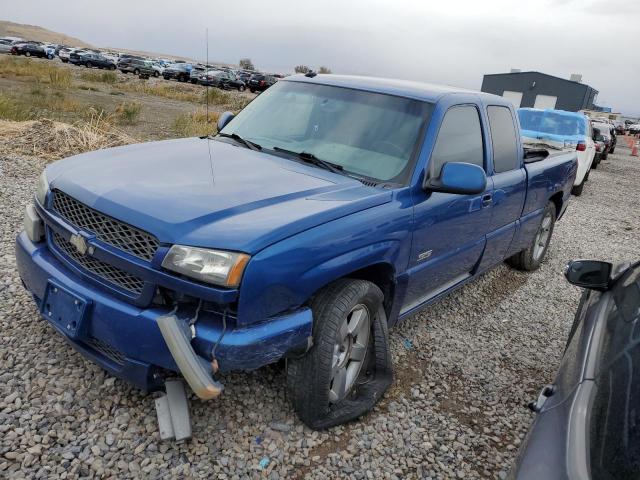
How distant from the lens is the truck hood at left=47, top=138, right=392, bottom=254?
2.17 metres

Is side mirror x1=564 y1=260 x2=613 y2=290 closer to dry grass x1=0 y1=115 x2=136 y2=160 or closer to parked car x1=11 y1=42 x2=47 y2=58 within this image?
dry grass x1=0 y1=115 x2=136 y2=160

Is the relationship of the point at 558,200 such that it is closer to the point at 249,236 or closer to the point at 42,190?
the point at 249,236

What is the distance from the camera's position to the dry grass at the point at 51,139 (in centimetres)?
820

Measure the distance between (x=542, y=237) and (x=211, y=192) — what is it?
4469 mm

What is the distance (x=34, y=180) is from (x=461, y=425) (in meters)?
6.14

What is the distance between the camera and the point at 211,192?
250cm

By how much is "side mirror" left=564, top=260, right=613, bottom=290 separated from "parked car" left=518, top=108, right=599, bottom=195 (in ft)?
28.4

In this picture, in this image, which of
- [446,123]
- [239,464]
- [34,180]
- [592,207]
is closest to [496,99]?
[446,123]

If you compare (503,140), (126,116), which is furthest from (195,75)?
(503,140)

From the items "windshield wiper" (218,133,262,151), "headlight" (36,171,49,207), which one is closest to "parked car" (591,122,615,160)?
"windshield wiper" (218,133,262,151)

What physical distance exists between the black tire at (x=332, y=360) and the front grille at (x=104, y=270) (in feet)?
2.74

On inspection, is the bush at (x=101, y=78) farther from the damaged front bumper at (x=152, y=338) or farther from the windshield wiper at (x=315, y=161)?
the damaged front bumper at (x=152, y=338)

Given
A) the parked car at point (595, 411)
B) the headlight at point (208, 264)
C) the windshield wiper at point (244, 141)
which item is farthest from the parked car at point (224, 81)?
the parked car at point (595, 411)

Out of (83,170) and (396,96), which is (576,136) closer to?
(396,96)
